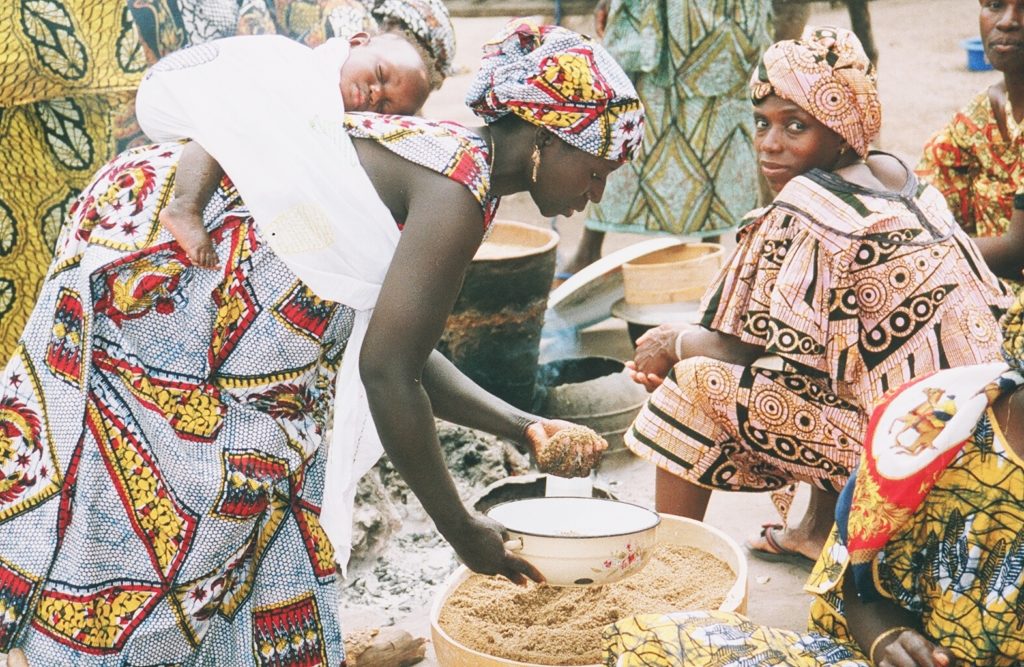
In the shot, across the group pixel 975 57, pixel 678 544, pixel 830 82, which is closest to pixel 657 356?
pixel 678 544

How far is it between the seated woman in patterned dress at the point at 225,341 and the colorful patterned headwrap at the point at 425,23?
1.15 meters

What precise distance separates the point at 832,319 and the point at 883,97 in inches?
338

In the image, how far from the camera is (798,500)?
14.2 feet

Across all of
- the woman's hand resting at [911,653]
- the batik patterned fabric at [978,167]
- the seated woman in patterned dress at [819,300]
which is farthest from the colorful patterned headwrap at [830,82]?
the woman's hand resting at [911,653]

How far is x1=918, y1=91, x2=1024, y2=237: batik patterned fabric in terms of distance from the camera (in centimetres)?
390

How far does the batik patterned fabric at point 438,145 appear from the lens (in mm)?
2006

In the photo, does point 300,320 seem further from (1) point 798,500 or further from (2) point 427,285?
(1) point 798,500

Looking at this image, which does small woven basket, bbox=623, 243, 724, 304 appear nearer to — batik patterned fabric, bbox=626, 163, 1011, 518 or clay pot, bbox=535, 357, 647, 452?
clay pot, bbox=535, 357, 647, 452

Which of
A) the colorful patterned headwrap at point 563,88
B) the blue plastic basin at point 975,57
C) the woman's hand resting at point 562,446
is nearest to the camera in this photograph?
the colorful patterned headwrap at point 563,88

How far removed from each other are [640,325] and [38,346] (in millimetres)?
3190

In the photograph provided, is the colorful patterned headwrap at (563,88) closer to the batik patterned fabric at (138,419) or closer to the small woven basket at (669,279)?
the batik patterned fabric at (138,419)

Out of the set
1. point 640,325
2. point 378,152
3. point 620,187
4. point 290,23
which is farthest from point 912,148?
point 378,152

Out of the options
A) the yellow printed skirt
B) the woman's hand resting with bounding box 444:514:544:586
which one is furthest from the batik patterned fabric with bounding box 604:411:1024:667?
the yellow printed skirt

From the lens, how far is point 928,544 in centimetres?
203
